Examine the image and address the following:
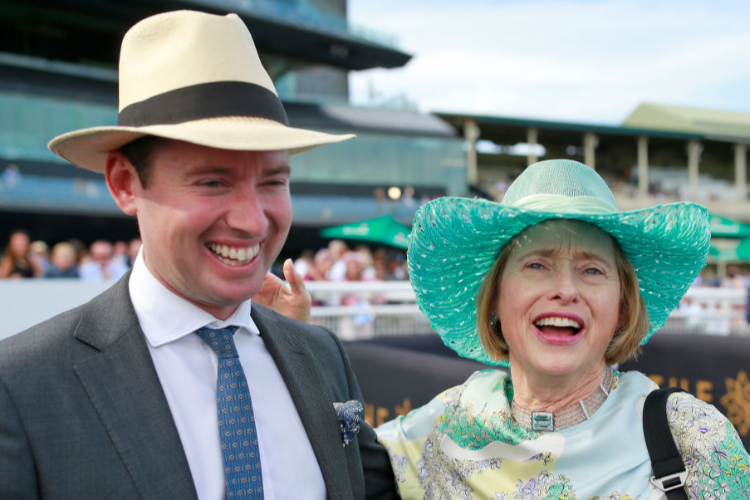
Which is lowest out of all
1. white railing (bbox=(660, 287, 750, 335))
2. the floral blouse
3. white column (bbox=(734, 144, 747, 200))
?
white railing (bbox=(660, 287, 750, 335))

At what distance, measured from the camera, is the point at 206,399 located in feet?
5.36

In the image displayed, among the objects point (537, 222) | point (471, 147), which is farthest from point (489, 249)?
point (471, 147)

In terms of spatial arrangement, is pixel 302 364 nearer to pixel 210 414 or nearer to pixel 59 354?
pixel 210 414

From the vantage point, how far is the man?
4.74 feet

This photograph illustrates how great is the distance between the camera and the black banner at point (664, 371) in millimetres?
3967

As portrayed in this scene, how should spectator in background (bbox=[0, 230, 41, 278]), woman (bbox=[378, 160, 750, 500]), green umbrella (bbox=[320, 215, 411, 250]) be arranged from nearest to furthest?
1. woman (bbox=[378, 160, 750, 500])
2. spectator in background (bbox=[0, 230, 41, 278])
3. green umbrella (bbox=[320, 215, 411, 250])

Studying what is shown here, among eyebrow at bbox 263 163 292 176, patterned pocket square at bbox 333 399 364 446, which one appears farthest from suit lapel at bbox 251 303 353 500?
eyebrow at bbox 263 163 292 176

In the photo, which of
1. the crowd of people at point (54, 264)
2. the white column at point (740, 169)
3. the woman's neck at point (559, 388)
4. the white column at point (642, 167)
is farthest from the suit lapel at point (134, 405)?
the white column at point (740, 169)

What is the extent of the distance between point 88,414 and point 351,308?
539 centimetres

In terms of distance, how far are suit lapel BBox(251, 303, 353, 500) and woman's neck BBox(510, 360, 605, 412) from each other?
0.64 m

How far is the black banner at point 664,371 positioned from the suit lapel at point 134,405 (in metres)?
2.26

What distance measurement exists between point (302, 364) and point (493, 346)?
77 cm

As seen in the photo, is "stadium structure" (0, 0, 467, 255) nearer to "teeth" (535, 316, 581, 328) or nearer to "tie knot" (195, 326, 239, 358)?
"tie knot" (195, 326, 239, 358)

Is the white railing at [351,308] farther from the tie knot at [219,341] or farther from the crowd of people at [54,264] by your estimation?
the tie knot at [219,341]
